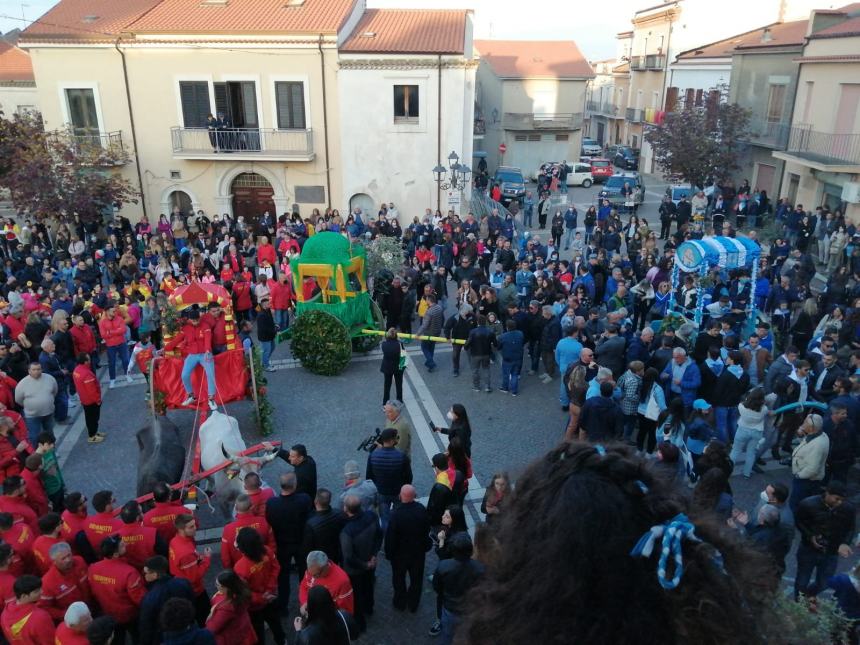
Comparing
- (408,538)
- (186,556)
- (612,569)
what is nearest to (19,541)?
(186,556)

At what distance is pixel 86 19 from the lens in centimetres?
2356

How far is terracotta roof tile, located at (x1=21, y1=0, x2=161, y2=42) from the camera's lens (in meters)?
22.7

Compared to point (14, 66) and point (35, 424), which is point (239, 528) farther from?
point (14, 66)

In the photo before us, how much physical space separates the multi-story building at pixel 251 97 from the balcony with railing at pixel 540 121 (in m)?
16.3

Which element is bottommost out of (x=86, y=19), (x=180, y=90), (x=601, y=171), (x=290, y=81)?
(x=601, y=171)

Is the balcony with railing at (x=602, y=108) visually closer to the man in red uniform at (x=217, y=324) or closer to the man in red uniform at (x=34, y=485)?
the man in red uniform at (x=217, y=324)

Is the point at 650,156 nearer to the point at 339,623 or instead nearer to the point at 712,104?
the point at 712,104

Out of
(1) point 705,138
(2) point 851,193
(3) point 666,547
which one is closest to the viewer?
(3) point 666,547

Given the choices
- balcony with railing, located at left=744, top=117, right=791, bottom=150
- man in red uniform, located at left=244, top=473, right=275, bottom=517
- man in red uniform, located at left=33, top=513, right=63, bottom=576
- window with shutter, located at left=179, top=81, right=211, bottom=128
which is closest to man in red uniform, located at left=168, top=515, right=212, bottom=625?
man in red uniform, located at left=244, top=473, right=275, bottom=517

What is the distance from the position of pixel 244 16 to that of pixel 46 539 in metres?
22.4

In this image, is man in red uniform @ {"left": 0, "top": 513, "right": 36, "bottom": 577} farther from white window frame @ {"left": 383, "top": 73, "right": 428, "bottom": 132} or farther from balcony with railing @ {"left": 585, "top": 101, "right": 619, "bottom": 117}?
balcony with railing @ {"left": 585, "top": 101, "right": 619, "bottom": 117}

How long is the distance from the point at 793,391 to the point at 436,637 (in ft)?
19.9

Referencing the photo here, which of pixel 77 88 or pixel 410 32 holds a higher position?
pixel 410 32

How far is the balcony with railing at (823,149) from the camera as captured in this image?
19438mm
